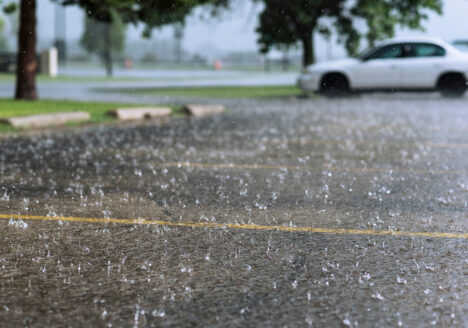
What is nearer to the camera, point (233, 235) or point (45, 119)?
point (233, 235)

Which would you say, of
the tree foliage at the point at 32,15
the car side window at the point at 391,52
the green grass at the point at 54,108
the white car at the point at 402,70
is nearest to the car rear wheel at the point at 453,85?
the white car at the point at 402,70

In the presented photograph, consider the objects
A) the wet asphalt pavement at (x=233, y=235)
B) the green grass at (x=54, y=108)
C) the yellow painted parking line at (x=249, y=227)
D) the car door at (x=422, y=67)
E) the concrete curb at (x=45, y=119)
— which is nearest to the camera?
the wet asphalt pavement at (x=233, y=235)

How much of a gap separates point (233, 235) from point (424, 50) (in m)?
17.7

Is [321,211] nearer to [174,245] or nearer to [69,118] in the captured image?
[174,245]

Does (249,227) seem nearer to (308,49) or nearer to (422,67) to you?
(422,67)

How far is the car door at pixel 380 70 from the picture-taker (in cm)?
2070

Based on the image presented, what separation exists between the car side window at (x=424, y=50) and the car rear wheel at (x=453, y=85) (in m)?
0.75

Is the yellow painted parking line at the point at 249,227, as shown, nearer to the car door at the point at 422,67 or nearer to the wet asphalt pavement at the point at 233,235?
the wet asphalt pavement at the point at 233,235

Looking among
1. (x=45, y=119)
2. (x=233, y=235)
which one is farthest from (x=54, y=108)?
(x=233, y=235)

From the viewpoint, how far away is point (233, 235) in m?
4.69

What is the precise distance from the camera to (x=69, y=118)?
12.8 m

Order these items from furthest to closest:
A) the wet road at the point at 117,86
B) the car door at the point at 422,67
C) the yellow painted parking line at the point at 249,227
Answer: the car door at the point at 422,67 → the wet road at the point at 117,86 → the yellow painted parking line at the point at 249,227

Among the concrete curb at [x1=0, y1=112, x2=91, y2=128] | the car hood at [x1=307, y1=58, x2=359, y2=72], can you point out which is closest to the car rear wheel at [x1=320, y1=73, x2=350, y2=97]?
the car hood at [x1=307, y1=58, x2=359, y2=72]

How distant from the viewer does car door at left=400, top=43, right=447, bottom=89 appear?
2062cm
